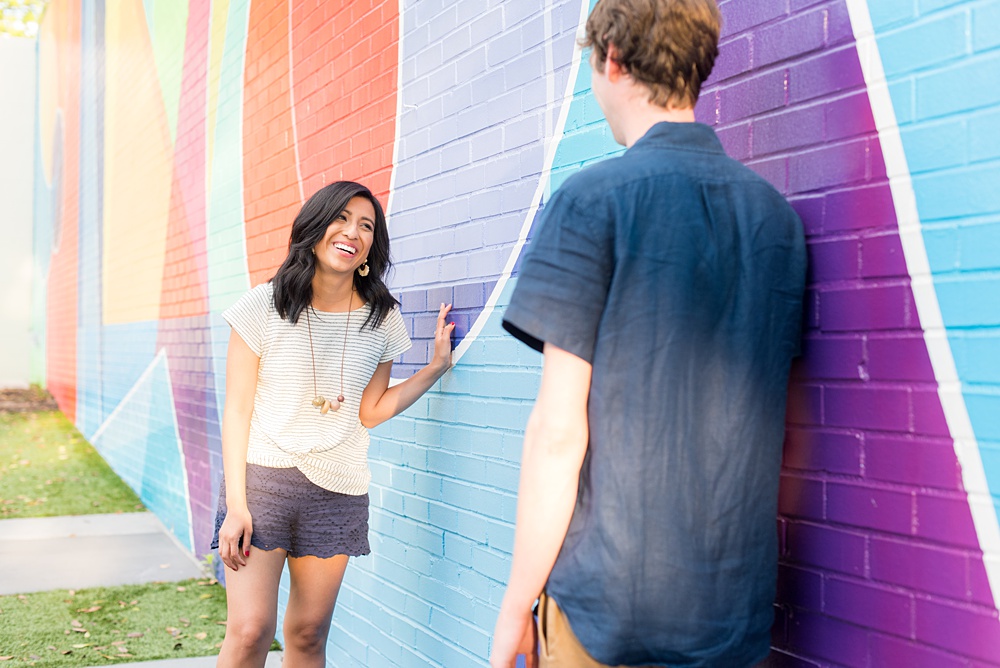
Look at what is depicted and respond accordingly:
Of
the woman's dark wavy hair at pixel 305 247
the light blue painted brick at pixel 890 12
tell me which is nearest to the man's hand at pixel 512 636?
the light blue painted brick at pixel 890 12

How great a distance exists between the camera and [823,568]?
1.91m

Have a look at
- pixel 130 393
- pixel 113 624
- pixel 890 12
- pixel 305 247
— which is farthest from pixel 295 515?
pixel 130 393

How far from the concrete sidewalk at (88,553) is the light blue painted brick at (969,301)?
554 centimetres

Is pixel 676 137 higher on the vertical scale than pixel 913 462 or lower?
higher

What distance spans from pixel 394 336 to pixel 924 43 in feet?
6.86

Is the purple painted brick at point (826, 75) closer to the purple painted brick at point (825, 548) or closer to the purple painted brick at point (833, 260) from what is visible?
the purple painted brick at point (833, 260)

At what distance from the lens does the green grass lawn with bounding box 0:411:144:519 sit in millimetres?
8633

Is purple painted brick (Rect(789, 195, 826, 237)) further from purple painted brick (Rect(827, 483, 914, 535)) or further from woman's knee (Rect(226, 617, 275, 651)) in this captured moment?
woman's knee (Rect(226, 617, 275, 651))

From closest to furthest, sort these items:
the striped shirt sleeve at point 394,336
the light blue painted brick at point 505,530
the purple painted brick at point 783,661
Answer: the purple painted brick at point 783,661 → the light blue painted brick at point 505,530 → the striped shirt sleeve at point 394,336

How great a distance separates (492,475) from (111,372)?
358 inches

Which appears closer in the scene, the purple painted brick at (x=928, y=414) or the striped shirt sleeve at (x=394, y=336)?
the purple painted brick at (x=928, y=414)

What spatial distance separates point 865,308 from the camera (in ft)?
5.98

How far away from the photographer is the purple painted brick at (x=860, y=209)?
179cm

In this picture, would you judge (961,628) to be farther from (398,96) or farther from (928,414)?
(398,96)
